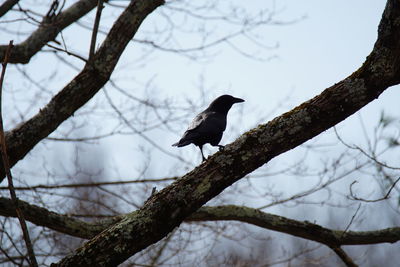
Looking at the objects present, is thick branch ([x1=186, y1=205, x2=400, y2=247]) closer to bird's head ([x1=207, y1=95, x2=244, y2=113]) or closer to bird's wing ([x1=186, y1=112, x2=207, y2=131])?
bird's wing ([x1=186, y1=112, x2=207, y2=131])

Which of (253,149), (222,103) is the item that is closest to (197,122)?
(222,103)

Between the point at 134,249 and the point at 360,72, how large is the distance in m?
1.70

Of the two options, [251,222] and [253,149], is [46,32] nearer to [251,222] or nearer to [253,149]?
[251,222]

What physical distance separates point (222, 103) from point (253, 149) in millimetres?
2946

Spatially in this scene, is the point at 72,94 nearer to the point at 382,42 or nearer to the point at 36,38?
the point at 36,38

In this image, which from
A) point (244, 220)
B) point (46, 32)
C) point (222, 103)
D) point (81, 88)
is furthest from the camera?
point (222, 103)

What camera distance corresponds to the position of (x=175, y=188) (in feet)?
8.93

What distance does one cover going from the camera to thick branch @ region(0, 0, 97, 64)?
5.06m

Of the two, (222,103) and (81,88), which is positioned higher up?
(222,103)

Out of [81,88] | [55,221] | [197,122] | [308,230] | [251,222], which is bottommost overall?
[308,230]

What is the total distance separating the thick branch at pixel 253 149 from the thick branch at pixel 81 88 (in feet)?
6.49

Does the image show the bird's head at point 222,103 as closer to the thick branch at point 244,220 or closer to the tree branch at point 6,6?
the thick branch at point 244,220

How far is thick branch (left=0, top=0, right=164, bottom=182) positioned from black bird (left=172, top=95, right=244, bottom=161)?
1.01m

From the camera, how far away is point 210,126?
4.94m
